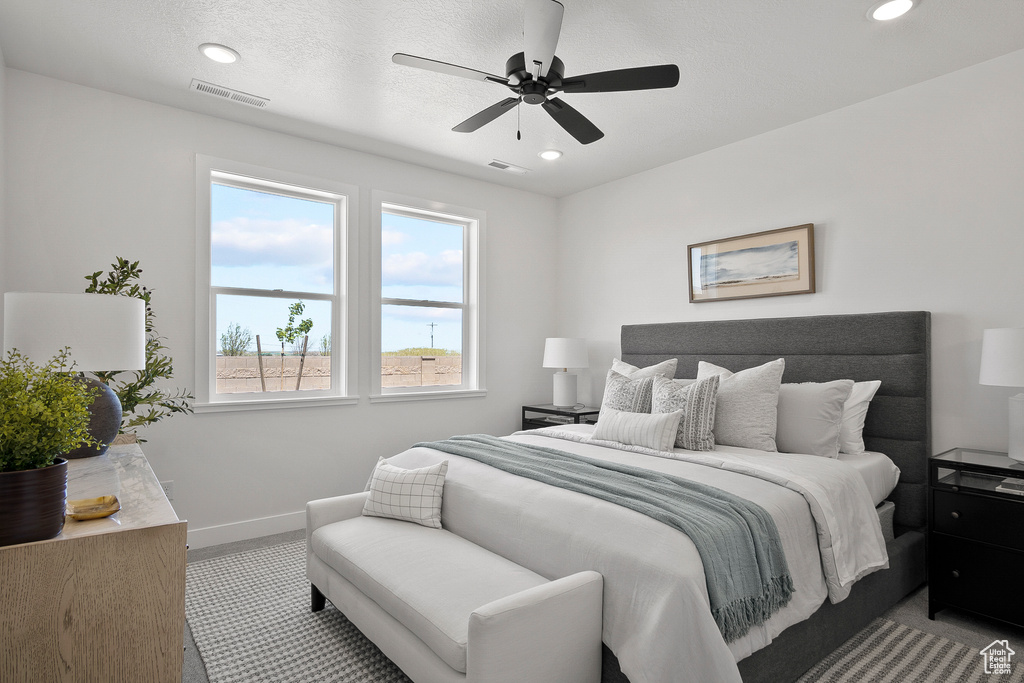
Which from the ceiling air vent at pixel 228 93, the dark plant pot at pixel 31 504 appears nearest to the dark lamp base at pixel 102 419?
the dark plant pot at pixel 31 504

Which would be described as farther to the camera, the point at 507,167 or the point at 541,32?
the point at 507,167

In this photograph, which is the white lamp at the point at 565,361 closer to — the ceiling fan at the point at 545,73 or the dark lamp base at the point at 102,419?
the ceiling fan at the point at 545,73

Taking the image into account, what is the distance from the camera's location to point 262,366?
380cm

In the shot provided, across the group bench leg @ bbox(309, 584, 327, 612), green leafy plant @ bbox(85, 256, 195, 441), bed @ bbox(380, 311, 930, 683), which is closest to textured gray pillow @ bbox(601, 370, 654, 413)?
bed @ bbox(380, 311, 930, 683)

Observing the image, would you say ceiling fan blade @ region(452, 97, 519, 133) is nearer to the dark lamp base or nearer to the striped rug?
the dark lamp base

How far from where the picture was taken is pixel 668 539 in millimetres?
1728

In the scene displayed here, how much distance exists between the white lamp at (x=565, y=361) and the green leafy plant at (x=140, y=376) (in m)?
2.66

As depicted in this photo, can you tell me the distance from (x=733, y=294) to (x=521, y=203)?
212cm

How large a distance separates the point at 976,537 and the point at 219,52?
4.16 metres

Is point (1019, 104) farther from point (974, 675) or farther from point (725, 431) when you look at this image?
point (974, 675)

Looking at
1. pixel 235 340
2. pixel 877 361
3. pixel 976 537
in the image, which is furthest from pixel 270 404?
pixel 976 537

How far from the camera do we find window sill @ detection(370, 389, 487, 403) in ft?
13.8

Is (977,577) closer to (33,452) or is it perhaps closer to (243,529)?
(33,452)

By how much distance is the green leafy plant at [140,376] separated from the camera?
280cm
